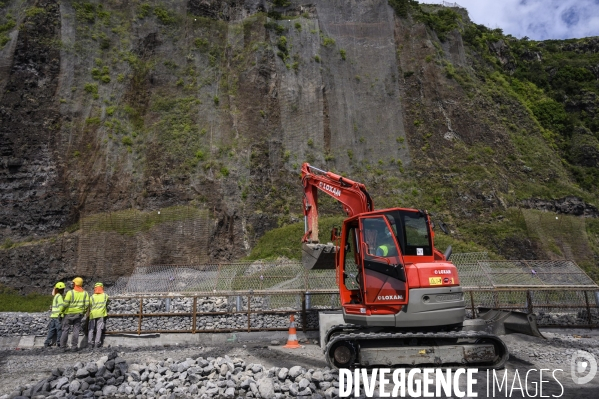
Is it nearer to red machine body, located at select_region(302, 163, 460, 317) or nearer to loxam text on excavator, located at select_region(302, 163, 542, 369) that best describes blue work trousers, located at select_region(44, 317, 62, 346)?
loxam text on excavator, located at select_region(302, 163, 542, 369)

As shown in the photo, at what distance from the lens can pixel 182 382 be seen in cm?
677

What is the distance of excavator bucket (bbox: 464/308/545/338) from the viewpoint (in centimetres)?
834

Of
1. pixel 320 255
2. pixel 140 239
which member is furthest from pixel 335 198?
pixel 140 239

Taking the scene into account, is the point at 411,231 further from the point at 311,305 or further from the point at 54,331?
the point at 54,331

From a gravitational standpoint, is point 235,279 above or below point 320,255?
below

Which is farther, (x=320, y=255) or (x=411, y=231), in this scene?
(x=320, y=255)

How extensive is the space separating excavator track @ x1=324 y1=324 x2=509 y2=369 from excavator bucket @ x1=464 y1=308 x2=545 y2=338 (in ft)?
2.58

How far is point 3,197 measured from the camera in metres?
22.5

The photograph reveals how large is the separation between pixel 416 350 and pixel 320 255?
2741 mm

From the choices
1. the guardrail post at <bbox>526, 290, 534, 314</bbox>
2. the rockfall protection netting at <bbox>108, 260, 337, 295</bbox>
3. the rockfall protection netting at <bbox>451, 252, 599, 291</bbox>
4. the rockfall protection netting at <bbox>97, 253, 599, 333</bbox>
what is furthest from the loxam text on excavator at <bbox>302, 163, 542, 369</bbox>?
the rockfall protection netting at <bbox>451, 252, 599, 291</bbox>

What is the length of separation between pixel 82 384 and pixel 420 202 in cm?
2208

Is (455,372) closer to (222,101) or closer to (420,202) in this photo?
(420,202)

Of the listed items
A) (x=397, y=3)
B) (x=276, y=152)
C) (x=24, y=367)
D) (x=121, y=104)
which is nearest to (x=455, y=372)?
(x=24, y=367)

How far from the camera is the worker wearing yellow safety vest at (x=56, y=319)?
10.7m
